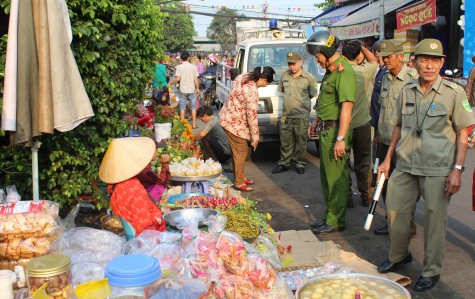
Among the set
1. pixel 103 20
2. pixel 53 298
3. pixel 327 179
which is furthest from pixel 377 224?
pixel 53 298

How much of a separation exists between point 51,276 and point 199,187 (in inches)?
152

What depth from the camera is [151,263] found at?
3.08m

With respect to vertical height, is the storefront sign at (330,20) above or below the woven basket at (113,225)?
above

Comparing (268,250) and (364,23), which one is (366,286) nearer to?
(268,250)

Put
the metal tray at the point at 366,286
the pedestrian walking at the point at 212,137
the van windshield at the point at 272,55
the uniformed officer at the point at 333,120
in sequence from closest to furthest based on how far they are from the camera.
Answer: the metal tray at the point at 366,286 → the uniformed officer at the point at 333,120 → the pedestrian walking at the point at 212,137 → the van windshield at the point at 272,55

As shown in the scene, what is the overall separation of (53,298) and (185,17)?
66908 mm

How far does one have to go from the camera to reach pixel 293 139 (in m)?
9.52

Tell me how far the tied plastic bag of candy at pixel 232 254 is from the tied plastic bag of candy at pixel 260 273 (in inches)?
1.9

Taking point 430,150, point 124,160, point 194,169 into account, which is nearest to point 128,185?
point 124,160

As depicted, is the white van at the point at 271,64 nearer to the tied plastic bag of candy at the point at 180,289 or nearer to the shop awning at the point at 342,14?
the tied plastic bag of candy at the point at 180,289

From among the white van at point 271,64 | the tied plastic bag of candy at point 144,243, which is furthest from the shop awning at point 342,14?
the tied plastic bag of candy at point 144,243

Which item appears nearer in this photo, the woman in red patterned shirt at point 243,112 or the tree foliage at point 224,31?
the woman in red patterned shirt at point 243,112

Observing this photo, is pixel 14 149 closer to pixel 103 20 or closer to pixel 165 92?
pixel 103 20

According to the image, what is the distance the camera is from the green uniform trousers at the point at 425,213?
4387mm
